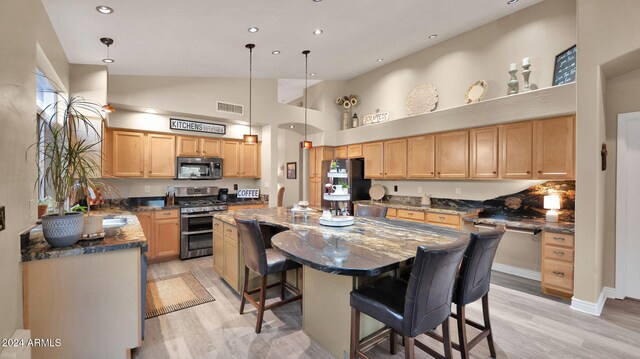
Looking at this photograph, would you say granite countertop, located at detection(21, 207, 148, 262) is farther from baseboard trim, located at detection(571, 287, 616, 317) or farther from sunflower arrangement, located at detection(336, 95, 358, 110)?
sunflower arrangement, located at detection(336, 95, 358, 110)

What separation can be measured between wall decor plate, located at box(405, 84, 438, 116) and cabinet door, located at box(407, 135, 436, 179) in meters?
0.58

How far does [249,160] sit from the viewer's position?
5883 mm

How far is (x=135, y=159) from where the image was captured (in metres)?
4.68

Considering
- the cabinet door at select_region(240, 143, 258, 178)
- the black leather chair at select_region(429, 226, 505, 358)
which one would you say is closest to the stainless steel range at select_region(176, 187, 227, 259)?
the cabinet door at select_region(240, 143, 258, 178)

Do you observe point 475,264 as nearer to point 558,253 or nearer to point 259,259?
point 259,259

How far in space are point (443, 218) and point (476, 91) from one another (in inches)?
82.4

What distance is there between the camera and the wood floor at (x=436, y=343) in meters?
2.25

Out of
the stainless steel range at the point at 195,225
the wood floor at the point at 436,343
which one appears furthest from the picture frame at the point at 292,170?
the wood floor at the point at 436,343

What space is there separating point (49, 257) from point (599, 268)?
5.05 m

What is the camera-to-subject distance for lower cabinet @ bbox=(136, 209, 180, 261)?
4.50 metres

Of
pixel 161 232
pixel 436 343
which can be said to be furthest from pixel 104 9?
pixel 436 343

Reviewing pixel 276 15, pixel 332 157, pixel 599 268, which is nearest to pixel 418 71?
pixel 332 157

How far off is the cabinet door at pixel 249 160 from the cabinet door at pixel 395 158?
2714 millimetres

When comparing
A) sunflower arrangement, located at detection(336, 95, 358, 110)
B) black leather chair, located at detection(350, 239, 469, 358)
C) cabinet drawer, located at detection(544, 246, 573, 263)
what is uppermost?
sunflower arrangement, located at detection(336, 95, 358, 110)
